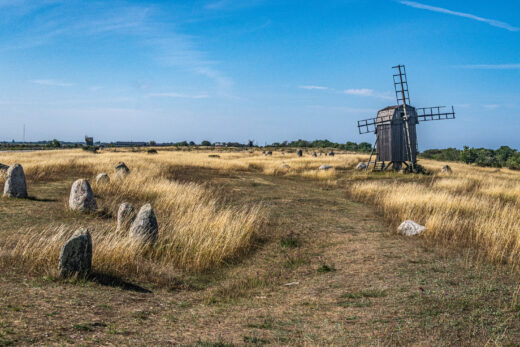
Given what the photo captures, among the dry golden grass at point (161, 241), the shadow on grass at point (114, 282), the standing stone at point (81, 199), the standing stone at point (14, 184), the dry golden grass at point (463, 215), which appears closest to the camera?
the shadow on grass at point (114, 282)

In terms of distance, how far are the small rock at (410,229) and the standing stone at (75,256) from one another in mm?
8616

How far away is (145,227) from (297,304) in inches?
175

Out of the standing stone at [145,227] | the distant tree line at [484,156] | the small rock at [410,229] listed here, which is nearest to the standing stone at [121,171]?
the standing stone at [145,227]

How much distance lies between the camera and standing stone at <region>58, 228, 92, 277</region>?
668cm

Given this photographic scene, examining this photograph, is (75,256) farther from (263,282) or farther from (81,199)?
(81,199)

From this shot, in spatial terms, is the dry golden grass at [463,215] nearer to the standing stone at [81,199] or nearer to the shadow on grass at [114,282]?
the shadow on grass at [114,282]

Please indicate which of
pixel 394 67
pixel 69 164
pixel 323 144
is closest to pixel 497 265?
Result: pixel 69 164

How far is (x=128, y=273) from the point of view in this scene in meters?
7.61

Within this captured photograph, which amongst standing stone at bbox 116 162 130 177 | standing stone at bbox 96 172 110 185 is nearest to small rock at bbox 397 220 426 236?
standing stone at bbox 96 172 110 185

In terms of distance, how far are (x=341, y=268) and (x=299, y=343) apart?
12.4 ft

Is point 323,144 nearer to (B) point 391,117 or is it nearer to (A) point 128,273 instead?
(B) point 391,117

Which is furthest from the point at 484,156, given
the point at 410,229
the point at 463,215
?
the point at 410,229

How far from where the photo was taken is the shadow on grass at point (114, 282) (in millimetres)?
6879

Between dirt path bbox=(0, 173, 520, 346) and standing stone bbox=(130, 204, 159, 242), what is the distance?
1738 millimetres
